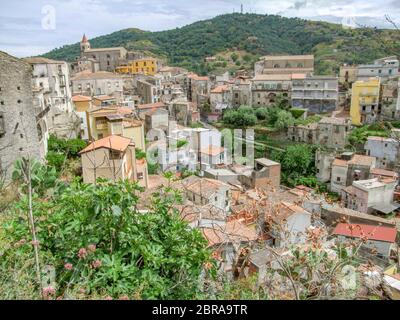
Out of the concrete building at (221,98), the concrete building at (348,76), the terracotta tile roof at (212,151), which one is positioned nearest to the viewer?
the terracotta tile roof at (212,151)

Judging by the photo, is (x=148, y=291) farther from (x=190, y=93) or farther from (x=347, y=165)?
(x=190, y=93)


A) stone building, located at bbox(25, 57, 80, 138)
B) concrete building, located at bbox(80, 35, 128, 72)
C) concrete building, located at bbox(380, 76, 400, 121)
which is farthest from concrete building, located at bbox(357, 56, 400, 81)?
concrete building, located at bbox(80, 35, 128, 72)

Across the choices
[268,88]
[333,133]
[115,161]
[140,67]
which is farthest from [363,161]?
[140,67]

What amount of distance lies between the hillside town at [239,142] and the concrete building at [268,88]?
0.11 metres

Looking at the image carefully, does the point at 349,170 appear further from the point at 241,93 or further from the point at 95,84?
the point at 95,84

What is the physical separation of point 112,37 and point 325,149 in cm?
7109

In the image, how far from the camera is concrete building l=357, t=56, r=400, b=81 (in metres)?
34.6

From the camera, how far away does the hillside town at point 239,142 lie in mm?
11141

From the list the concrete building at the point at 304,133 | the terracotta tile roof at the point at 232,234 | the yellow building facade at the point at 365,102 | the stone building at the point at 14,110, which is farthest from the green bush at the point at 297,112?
the terracotta tile roof at the point at 232,234

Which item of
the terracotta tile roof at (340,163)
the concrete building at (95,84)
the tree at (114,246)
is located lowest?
the terracotta tile roof at (340,163)

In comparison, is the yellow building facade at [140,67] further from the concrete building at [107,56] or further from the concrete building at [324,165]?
the concrete building at [324,165]

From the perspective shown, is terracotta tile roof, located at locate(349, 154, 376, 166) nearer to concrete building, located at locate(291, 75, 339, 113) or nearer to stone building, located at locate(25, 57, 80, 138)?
concrete building, located at locate(291, 75, 339, 113)

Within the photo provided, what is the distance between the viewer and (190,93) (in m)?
44.4

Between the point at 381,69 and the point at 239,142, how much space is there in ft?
58.7
